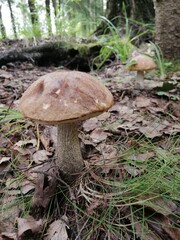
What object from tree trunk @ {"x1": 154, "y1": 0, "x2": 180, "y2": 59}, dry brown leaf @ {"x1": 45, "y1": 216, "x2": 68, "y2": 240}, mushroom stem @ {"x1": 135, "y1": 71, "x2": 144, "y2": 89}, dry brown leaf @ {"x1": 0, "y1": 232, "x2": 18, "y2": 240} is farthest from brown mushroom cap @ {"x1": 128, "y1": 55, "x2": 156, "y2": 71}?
dry brown leaf @ {"x1": 0, "y1": 232, "x2": 18, "y2": 240}

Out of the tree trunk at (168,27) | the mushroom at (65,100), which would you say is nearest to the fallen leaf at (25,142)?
the mushroom at (65,100)

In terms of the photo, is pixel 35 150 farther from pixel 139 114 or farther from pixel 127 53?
pixel 127 53

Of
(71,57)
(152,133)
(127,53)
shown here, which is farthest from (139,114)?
(71,57)

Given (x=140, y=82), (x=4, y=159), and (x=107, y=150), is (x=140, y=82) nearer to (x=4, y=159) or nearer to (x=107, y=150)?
(x=107, y=150)

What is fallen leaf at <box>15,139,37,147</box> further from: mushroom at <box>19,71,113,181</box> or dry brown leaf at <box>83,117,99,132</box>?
mushroom at <box>19,71,113,181</box>

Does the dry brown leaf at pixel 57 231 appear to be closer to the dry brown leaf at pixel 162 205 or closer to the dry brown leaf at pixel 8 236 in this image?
the dry brown leaf at pixel 8 236
